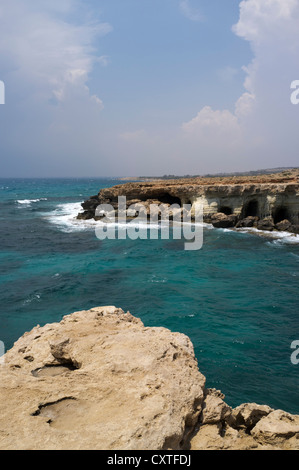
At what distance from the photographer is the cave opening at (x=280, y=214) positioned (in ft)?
105

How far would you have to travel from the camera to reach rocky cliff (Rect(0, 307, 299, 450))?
11.6 feet

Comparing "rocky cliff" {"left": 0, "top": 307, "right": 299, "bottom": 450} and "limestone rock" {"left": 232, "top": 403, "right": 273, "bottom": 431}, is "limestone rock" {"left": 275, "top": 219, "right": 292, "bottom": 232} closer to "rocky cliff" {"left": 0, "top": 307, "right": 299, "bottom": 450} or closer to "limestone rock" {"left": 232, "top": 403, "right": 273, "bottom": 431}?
"rocky cliff" {"left": 0, "top": 307, "right": 299, "bottom": 450}

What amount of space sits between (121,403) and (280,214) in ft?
108

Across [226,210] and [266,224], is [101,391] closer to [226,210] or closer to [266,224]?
[266,224]

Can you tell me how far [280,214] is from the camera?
3297 centimetres

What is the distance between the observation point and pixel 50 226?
1410 inches

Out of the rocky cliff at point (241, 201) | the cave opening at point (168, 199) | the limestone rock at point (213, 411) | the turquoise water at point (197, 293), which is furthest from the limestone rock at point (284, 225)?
the limestone rock at point (213, 411)

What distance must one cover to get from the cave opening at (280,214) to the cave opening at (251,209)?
2044 mm

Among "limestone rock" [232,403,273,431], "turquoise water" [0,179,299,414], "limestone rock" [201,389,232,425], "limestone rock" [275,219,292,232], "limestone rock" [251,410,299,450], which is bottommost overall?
"turquoise water" [0,179,299,414]

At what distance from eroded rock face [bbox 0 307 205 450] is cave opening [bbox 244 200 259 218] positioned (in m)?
30.4

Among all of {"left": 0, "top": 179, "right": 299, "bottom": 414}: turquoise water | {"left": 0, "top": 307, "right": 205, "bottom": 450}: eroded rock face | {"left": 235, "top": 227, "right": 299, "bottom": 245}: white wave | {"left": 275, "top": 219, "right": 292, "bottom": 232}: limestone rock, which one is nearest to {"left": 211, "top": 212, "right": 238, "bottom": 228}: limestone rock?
{"left": 235, "top": 227, "right": 299, "bottom": 245}: white wave

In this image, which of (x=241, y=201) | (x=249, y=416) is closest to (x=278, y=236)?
(x=241, y=201)
